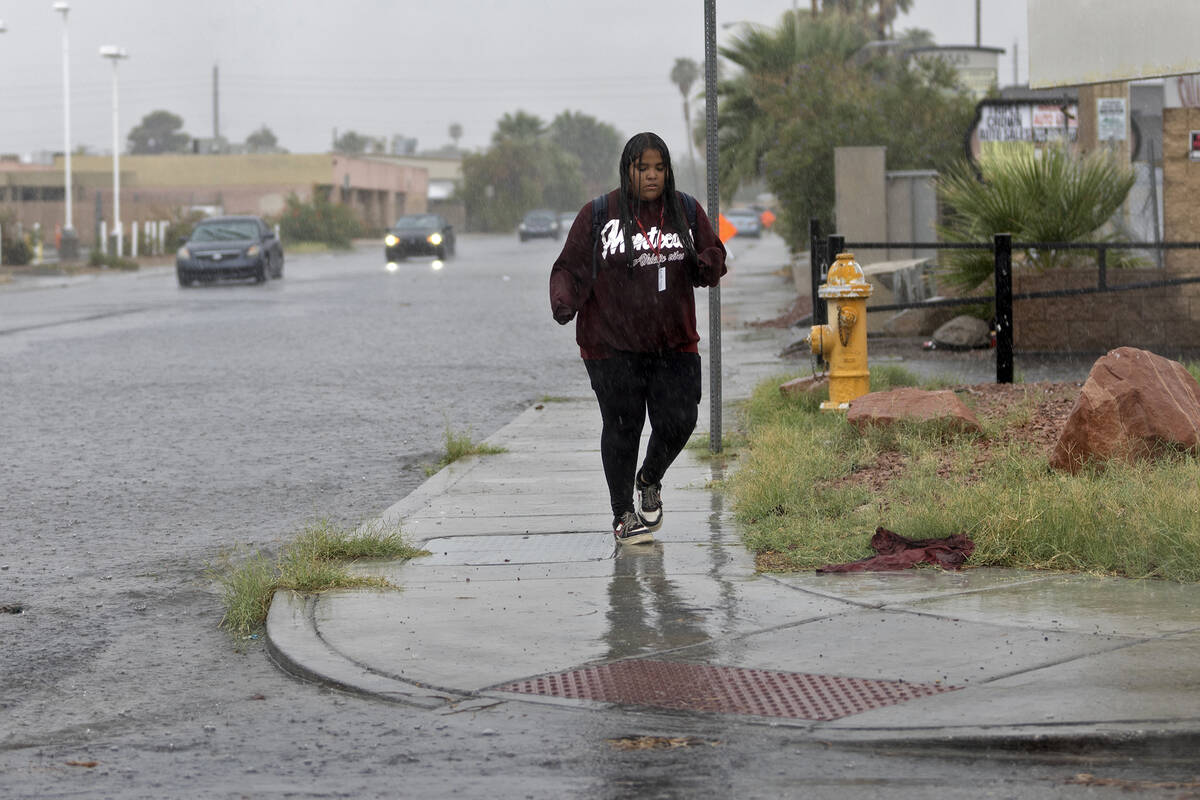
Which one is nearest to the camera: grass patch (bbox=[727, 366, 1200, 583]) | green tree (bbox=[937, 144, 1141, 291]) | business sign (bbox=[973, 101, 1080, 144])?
grass patch (bbox=[727, 366, 1200, 583])

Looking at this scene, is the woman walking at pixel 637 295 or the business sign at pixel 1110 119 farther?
the business sign at pixel 1110 119

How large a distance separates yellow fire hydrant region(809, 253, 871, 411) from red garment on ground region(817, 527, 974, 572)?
3.78 meters

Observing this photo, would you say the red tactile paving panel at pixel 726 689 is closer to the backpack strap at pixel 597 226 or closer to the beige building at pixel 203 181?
the backpack strap at pixel 597 226

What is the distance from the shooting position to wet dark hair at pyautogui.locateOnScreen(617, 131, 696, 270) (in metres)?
6.87

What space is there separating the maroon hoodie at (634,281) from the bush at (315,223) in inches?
2604

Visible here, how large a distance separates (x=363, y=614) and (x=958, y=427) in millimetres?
4221

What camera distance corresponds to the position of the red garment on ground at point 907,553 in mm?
6461

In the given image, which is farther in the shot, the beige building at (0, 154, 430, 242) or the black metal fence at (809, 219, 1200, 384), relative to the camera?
the beige building at (0, 154, 430, 242)

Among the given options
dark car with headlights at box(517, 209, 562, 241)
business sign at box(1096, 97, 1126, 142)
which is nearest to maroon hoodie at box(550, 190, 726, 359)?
business sign at box(1096, 97, 1126, 142)

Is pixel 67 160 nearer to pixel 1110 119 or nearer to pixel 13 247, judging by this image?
pixel 13 247

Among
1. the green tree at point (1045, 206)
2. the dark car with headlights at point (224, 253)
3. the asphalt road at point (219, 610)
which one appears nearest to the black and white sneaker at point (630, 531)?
the asphalt road at point (219, 610)

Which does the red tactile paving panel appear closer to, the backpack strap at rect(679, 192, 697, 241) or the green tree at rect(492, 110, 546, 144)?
the backpack strap at rect(679, 192, 697, 241)

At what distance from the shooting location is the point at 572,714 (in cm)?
473

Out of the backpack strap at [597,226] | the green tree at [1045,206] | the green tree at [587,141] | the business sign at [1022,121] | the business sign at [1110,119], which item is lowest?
the backpack strap at [597,226]
